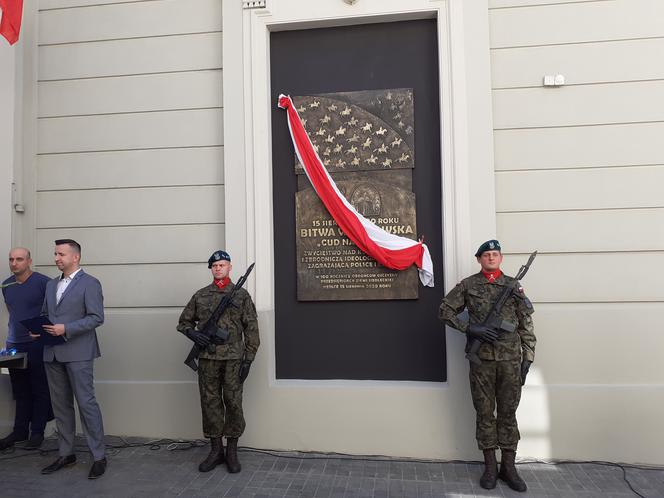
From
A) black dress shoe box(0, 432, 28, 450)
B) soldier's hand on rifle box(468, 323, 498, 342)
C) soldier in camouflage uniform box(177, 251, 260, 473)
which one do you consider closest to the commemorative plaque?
soldier in camouflage uniform box(177, 251, 260, 473)

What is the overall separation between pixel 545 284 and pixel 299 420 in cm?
269

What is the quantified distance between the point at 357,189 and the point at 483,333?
6.21 ft

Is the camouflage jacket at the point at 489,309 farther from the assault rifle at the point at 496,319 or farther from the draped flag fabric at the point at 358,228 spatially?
the draped flag fabric at the point at 358,228

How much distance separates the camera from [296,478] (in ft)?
13.1

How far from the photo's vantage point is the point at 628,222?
439cm

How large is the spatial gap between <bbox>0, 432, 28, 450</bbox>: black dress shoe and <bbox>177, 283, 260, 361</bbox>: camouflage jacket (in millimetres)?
2236

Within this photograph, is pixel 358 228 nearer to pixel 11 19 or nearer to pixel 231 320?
pixel 231 320

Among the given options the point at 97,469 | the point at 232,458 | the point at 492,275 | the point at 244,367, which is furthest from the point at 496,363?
the point at 97,469

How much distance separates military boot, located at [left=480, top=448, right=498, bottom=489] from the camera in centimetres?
380

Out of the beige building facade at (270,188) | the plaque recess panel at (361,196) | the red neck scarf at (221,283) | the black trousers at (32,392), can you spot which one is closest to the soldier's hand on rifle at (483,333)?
the beige building facade at (270,188)

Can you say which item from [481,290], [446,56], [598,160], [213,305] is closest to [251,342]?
[213,305]

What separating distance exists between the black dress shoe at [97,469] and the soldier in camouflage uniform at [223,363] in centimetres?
81

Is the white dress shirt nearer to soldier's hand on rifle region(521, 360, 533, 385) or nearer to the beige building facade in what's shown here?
the beige building facade

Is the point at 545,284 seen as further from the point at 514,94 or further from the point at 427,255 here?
the point at 514,94
